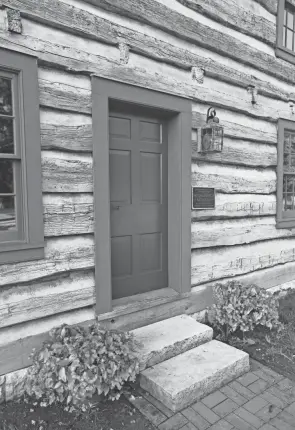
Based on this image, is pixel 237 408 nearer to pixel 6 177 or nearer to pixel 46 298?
pixel 46 298

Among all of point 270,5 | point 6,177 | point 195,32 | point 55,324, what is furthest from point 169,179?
point 270,5

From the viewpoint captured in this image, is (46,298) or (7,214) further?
(46,298)

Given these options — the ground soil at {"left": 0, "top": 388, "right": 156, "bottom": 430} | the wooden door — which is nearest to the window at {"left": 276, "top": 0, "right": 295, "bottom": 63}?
the wooden door

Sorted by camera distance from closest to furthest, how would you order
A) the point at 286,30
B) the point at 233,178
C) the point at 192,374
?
the point at 192,374, the point at 233,178, the point at 286,30

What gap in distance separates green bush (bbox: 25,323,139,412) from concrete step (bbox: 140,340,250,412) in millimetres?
271

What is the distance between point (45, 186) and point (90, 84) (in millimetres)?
999

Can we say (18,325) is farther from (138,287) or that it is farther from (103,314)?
(138,287)

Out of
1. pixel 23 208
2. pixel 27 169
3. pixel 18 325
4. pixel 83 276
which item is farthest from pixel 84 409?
pixel 27 169

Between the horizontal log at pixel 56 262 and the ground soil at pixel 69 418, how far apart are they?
0.97 meters

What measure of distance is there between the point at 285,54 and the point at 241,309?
145 inches

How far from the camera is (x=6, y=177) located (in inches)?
98.2

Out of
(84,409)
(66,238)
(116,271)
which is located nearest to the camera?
(84,409)

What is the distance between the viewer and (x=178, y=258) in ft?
11.7

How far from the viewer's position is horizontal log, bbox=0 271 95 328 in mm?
2500
